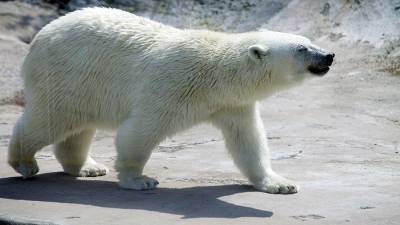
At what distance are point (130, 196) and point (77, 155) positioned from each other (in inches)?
41.4

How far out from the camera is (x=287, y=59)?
5.77 metres

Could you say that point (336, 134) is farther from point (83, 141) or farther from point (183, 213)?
point (183, 213)

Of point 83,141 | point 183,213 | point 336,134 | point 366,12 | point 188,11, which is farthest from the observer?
point 188,11

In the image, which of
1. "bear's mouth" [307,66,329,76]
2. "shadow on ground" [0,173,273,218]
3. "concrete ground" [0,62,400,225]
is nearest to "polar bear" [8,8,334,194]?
"bear's mouth" [307,66,329,76]

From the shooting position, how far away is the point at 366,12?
1160cm

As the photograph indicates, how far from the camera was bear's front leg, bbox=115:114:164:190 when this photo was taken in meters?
5.78

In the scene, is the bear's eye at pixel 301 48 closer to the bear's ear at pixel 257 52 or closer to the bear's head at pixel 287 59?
the bear's head at pixel 287 59

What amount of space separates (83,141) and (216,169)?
3.66 feet

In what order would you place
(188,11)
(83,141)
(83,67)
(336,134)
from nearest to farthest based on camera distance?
(83,67), (83,141), (336,134), (188,11)

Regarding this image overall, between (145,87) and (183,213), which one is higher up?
(145,87)

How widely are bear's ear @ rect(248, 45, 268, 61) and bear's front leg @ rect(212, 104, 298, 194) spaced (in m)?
0.41

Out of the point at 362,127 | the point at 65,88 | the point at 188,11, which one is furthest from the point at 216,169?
the point at 188,11

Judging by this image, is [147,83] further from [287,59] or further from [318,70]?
[318,70]

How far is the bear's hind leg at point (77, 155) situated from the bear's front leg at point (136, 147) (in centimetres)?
75
